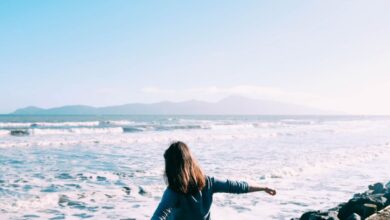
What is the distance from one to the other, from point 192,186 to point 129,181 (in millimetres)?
8575

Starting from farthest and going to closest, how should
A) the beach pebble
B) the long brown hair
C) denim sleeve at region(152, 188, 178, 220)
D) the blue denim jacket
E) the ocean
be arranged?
the ocean < the beach pebble < the blue denim jacket < the long brown hair < denim sleeve at region(152, 188, 178, 220)

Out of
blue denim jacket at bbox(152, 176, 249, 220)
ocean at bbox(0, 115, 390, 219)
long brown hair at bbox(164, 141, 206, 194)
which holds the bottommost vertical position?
ocean at bbox(0, 115, 390, 219)

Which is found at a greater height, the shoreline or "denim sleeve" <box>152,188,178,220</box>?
"denim sleeve" <box>152,188,178,220</box>

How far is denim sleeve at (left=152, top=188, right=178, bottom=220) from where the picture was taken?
264cm

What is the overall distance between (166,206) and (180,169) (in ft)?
0.85

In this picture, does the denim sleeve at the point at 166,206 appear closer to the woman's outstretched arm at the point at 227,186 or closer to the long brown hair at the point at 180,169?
the long brown hair at the point at 180,169

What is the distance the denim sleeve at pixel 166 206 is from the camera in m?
2.64

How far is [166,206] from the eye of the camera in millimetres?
2701

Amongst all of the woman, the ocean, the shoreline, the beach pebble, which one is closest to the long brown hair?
the woman

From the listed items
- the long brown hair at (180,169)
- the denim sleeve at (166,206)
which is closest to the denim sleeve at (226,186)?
the long brown hair at (180,169)

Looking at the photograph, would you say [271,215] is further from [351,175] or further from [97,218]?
[351,175]

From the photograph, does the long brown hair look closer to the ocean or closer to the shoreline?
the shoreline

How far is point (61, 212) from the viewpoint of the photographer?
771cm

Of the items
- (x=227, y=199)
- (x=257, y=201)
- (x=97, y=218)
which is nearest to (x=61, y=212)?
(x=97, y=218)
